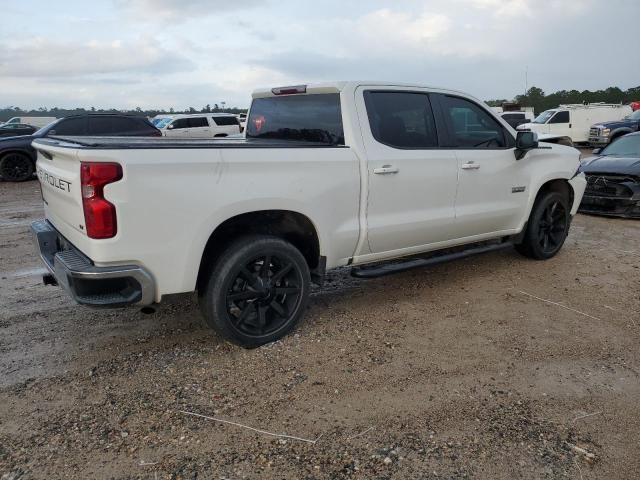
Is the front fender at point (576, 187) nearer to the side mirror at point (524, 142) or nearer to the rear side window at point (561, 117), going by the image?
the side mirror at point (524, 142)

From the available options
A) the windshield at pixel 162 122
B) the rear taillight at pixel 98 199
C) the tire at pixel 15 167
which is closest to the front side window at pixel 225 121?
the windshield at pixel 162 122

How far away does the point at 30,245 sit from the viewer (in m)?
6.69

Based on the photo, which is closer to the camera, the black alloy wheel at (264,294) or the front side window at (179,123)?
the black alloy wheel at (264,294)

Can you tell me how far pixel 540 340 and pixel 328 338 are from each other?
5.25ft

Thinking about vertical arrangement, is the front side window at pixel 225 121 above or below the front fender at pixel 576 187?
above

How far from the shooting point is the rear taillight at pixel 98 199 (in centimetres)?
293

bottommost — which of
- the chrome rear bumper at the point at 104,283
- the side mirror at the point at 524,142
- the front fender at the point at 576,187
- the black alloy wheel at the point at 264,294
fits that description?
the black alloy wheel at the point at 264,294

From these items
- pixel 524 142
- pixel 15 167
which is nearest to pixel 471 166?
pixel 524 142

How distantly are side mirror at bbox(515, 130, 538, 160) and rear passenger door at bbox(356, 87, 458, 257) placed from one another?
3.10 ft

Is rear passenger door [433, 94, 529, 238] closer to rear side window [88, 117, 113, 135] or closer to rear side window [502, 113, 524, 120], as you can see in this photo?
rear side window [88, 117, 113, 135]

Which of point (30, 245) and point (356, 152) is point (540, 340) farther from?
point (30, 245)

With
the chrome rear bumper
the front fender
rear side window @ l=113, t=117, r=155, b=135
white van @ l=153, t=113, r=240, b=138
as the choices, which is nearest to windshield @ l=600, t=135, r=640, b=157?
the front fender

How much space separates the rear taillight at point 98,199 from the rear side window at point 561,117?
901 inches

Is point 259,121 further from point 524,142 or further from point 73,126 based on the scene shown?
point 73,126
